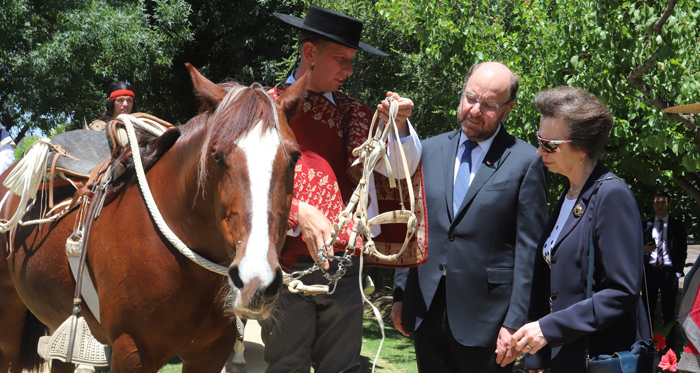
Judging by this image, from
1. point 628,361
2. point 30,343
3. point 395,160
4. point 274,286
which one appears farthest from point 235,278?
point 30,343

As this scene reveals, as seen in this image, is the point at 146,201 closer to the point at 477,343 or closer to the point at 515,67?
the point at 477,343

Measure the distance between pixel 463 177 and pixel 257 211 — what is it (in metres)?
1.34

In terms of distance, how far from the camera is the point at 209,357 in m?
2.65

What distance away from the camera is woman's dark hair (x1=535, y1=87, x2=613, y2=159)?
7.55 ft

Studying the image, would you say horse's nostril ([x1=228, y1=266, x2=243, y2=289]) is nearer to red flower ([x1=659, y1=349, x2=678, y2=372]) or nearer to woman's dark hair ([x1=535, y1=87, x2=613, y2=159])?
A: woman's dark hair ([x1=535, y1=87, x2=613, y2=159])

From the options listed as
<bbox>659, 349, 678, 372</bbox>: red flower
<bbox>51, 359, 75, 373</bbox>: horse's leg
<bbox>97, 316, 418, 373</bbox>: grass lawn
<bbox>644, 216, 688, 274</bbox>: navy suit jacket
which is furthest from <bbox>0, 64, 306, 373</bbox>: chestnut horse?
<bbox>644, 216, 688, 274</bbox>: navy suit jacket

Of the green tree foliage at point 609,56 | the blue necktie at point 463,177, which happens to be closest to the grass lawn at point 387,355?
the green tree foliage at point 609,56

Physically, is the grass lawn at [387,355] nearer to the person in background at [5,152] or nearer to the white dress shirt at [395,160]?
the person in background at [5,152]

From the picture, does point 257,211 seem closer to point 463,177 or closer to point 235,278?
point 235,278

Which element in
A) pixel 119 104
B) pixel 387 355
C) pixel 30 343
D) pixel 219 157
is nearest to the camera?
pixel 219 157

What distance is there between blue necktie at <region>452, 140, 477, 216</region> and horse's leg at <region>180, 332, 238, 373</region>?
1259 millimetres

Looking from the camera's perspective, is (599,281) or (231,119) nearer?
(231,119)

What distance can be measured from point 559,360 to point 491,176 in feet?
2.90

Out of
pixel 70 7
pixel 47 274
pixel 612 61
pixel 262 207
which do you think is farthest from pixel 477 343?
pixel 70 7
